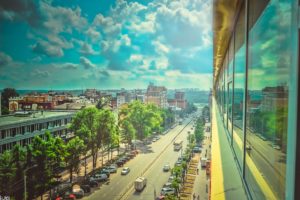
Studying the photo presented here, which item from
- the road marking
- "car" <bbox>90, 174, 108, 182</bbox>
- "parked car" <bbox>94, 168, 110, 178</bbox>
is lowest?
"car" <bbox>90, 174, 108, 182</bbox>

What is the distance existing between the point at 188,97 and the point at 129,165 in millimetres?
14761

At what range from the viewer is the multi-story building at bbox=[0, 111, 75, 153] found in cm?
534

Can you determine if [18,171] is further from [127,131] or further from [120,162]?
[127,131]

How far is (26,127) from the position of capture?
231 inches

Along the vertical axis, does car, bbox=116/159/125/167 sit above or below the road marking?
below

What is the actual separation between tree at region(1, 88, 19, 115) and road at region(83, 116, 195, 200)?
3297 mm

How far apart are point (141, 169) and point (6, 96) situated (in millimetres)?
4580

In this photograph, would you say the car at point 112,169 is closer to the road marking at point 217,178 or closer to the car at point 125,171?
the car at point 125,171

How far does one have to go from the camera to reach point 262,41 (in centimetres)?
43

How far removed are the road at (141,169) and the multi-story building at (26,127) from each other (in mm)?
1864

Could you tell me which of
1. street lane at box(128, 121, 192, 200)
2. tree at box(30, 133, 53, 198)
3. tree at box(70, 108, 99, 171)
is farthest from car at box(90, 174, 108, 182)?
tree at box(30, 133, 53, 198)

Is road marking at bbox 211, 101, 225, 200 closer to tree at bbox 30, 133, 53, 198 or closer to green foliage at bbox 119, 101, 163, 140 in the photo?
tree at bbox 30, 133, 53, 198

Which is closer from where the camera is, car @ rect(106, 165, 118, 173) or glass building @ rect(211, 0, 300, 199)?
glass building @ rect(211, 0, 300, 199)

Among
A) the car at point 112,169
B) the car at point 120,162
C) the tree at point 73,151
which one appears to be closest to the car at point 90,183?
the car at point 112,169
